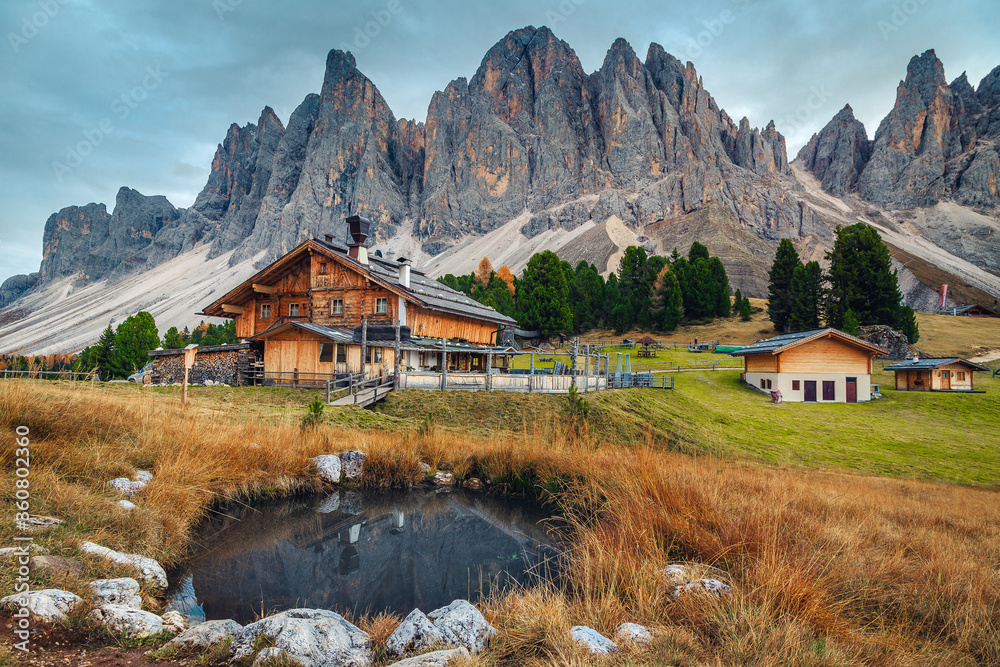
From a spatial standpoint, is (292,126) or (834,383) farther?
(292,126)

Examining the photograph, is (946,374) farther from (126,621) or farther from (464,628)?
(126,621)

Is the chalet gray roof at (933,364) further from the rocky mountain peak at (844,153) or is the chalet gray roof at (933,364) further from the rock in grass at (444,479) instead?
the rocky mountain peak at (844,153)

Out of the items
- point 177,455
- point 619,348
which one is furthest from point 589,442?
point 619,348

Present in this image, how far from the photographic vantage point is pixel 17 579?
4449mm

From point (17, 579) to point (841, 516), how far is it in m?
11.2

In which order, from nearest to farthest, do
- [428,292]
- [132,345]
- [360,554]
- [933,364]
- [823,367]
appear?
1. [360,554]
2. [933,364]
3. [823,367]
4. [428,292]
5. [132,345]

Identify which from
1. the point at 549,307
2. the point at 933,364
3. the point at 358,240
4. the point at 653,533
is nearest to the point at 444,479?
the point at 653,533

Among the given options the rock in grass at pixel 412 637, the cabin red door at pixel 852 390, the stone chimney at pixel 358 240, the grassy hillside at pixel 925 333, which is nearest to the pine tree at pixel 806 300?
the grassy hillside at pixel 925 333

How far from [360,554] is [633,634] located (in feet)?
18.7

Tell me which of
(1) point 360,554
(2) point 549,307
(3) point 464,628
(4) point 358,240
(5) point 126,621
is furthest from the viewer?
(2) point 549,307

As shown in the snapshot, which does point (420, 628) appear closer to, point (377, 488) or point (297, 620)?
point (297, 620)

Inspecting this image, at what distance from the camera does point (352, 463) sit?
38.7ft

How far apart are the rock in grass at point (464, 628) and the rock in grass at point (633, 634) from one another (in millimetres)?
1290

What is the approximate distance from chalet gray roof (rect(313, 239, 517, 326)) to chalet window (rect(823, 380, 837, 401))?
22529mm
